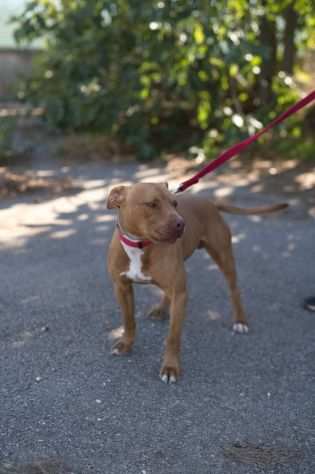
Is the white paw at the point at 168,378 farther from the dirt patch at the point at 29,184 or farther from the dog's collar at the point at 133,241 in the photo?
the dirt patch at the point at 29,184

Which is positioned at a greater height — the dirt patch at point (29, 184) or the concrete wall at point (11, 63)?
the concrete wall at point (11, 63)

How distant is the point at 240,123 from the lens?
9.21 m

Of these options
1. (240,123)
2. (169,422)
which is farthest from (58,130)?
(169,422)

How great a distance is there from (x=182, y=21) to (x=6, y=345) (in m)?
6.04

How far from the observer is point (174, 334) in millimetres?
3697

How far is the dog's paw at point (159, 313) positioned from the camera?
177 inches

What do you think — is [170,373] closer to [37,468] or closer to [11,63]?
[37,468]

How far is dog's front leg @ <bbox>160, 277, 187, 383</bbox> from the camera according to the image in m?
3.65

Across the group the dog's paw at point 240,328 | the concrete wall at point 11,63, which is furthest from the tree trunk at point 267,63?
the dog's paw at point 240,328

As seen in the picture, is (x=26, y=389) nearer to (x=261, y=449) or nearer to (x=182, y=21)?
(x=261, y=449)

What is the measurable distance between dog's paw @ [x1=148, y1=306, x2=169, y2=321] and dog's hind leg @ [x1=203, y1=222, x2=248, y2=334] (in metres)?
0.52

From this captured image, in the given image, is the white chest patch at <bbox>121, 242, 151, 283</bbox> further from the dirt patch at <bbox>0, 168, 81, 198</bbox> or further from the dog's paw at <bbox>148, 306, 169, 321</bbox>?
the dirt patch at <bbox>0, 168, 81, 198</bbox>

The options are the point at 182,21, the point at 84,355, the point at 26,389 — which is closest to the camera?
the point at 26,389

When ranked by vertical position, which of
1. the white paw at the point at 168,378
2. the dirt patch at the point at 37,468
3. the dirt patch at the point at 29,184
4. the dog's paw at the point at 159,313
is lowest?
the dirt patch at the point at 29,184
